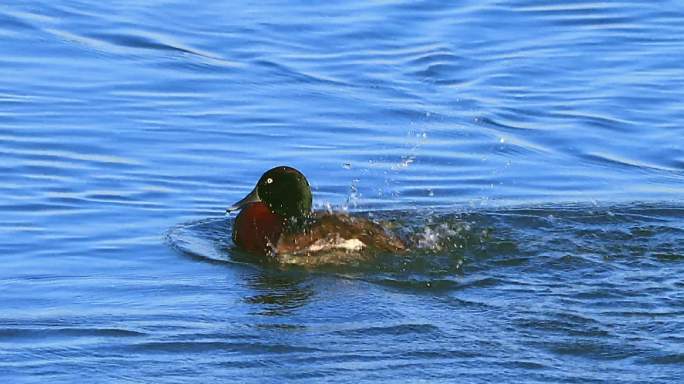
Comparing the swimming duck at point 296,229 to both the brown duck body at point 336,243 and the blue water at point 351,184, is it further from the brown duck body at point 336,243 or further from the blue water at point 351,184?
the blue water at point 351,184

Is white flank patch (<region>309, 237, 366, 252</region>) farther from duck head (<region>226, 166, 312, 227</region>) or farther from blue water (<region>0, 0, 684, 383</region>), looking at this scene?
duck head (<region>226, 166, 312, 227</region>)

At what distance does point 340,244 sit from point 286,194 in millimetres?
661

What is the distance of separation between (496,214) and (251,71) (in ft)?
15.6

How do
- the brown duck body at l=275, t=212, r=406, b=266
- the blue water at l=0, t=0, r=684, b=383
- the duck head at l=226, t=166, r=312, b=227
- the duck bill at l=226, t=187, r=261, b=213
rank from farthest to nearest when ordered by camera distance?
1. the duck bill at l=226, t=187, r=261, b=213
2. the duck head at l=226, t=166, r=312, b=227
3. the brown duck body at l=275, t=212, r=406, b=266
4. the blue water at l=0, t=0, r=684, b=383

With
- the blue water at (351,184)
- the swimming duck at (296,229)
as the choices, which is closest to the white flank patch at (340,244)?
the swimming duck at (296,229)

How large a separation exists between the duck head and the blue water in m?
0.37

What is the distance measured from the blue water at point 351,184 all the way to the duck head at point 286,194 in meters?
0.37

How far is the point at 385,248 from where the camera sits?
895 cm

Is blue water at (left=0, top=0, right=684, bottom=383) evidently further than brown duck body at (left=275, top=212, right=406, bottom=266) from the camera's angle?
No

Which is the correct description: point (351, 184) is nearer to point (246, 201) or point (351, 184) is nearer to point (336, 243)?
point (246, 201)

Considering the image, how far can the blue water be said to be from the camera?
23.1 feet

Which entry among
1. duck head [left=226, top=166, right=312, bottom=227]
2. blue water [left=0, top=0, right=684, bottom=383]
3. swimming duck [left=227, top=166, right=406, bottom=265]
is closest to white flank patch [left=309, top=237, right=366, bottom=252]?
swimming duck [left=227, top=166, right=406, bottom=265]

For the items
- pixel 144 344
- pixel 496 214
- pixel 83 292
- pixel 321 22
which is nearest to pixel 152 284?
pixel 83 292

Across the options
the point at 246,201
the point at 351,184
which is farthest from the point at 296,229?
the point at 351,184
